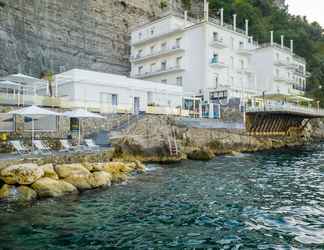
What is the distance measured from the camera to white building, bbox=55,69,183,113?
99.9 ft

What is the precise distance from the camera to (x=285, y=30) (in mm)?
73562

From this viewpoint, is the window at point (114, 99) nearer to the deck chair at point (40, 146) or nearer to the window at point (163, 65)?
the deck chair at point (40, 146)

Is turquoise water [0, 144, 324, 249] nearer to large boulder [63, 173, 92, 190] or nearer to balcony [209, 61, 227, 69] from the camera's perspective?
large boulder [63, 173, 92, 190]

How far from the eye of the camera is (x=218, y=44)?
44000 millimetres

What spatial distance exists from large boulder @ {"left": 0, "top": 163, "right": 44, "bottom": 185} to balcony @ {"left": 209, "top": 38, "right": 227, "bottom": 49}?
34137 millimetres

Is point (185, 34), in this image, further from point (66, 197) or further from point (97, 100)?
point (66, 197)

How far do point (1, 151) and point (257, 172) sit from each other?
15722 millimetres

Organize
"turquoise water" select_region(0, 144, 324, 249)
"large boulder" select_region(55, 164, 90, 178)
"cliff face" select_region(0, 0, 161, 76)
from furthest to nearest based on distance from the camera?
"cliff face" select_region(0, 0, 161, 76)
"large boulder" select_region(55, 164, 90, 178)
"turquoise water" select_region(0, 144, 324, 249)

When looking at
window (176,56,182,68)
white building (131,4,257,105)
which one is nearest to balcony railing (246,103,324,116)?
white building (131,4,257,105)

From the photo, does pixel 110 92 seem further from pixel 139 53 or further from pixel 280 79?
pixel 280 79

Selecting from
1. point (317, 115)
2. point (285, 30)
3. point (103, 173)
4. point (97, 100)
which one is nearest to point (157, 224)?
point (103, 173)

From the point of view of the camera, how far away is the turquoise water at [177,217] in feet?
28.8

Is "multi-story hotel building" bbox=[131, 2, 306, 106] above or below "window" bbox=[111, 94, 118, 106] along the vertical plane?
above

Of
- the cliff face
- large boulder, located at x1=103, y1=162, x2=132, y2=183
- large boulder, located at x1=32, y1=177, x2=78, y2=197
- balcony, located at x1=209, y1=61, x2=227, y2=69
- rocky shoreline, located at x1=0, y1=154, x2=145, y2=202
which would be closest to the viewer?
rocky shoreline, located at x1=0, y1=154, x2=145, y2=202
